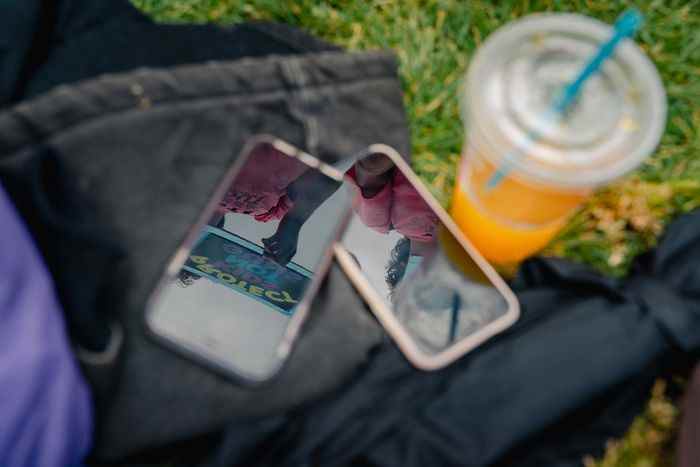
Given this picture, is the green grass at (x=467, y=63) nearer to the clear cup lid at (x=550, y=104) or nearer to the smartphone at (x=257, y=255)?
the smartphone at (x=257, y=255)

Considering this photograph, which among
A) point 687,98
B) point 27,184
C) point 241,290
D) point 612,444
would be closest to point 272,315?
point 241,290

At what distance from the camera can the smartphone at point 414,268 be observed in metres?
0.97

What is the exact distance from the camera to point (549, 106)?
749mm

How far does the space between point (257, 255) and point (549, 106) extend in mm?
506

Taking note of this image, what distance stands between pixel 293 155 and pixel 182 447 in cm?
45

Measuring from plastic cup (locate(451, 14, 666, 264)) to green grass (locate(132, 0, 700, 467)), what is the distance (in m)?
0.33

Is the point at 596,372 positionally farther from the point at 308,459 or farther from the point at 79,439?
the point at 79,439

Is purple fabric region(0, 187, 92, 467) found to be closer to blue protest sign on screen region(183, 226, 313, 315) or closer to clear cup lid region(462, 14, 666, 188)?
blue protest sign on screen region(183, 226, 313, 315)

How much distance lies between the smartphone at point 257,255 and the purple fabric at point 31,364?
166 millimetres

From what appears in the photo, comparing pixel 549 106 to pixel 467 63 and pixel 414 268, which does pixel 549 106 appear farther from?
pixel 467 63

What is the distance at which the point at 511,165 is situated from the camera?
2.45ft

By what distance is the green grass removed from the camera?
3.57 feet

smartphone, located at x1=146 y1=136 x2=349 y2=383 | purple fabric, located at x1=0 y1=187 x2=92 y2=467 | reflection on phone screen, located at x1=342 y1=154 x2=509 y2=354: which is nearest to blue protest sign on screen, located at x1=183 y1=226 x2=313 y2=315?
smartphone, located at x1=146 y1=136 x2=349 y2=383

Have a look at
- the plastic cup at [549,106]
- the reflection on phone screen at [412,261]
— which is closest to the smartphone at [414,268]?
the reflection on phone screen at [412,261]
